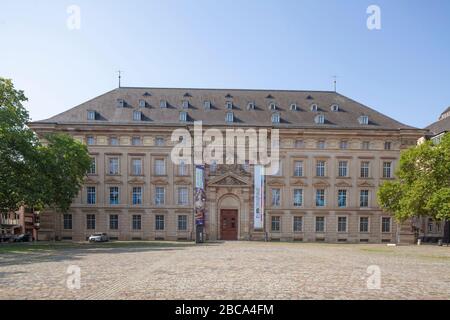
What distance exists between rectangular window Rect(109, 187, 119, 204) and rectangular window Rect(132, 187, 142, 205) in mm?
2086

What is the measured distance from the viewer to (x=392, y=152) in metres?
56.4

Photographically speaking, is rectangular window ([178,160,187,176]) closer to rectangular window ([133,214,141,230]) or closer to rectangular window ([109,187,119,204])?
rectangular window ([133,214,141,230])

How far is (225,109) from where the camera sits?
194ft

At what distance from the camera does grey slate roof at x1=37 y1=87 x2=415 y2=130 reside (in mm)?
56688

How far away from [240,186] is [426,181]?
22300mm

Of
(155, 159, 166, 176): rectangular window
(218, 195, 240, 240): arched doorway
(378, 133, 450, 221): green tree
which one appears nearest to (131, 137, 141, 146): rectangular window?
(155, 159, 166, 176): rectangular window

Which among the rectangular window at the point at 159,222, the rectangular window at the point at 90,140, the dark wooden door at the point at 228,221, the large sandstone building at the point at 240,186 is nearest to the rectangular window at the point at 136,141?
the large sandstone building at the point at 240,186

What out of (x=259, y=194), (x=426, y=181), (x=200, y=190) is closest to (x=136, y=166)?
(x=200, y=190)

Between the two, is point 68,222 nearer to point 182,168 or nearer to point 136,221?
point 136,221
